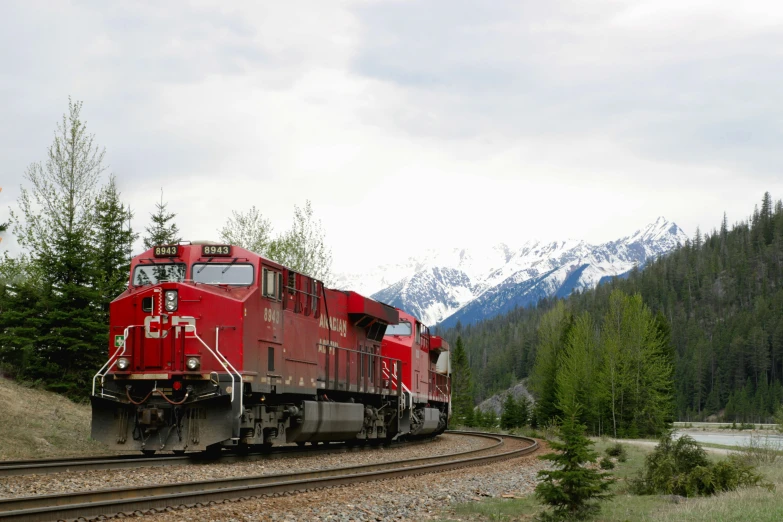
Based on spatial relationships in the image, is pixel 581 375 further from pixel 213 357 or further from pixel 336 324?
pixel 213 357

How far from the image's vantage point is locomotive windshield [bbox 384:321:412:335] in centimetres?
3139

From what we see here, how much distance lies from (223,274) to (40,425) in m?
8.60

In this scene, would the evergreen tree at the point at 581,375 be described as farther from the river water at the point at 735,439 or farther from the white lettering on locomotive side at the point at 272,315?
the white lettering on locomotive side at the point at 272,315

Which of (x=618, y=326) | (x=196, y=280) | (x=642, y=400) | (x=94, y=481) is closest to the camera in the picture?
(x=94, y=481)

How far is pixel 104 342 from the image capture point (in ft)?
99.8

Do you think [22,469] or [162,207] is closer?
[22,469]

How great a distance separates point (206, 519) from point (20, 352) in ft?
79.7

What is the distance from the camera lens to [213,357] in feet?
57.3

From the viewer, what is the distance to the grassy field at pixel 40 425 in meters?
20.1

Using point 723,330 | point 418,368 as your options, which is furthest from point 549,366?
point 723,330

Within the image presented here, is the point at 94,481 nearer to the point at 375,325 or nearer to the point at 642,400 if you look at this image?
the point at 375,325

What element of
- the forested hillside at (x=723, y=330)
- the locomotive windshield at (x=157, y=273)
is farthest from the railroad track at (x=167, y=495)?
the forested hillside at (x=723, y=330)

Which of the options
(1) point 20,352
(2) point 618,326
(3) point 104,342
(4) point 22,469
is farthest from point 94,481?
(2) point 618,326

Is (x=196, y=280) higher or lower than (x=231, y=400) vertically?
higher
